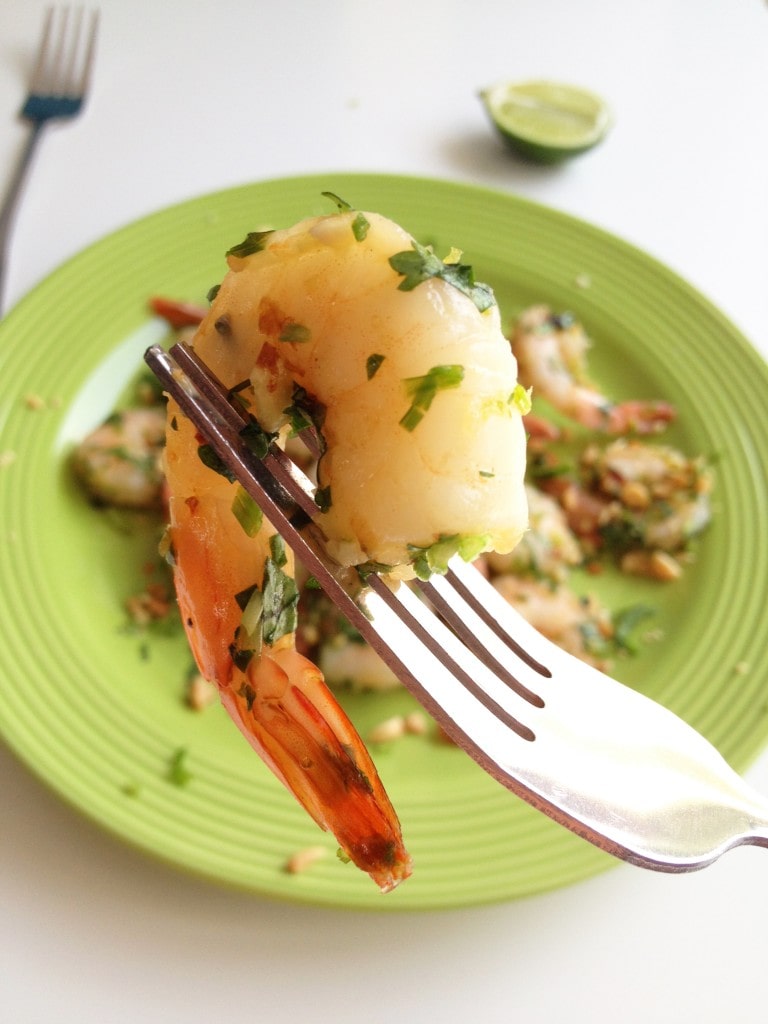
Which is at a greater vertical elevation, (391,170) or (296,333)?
(391,170)

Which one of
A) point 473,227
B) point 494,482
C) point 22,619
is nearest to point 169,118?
point 473,227

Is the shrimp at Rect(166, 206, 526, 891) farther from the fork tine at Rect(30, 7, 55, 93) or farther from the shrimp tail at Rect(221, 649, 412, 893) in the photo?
the fork tine at Rect(30, 7, 55, 93)

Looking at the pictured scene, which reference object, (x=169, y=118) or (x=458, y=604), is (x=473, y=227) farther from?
(x=458, y=604)

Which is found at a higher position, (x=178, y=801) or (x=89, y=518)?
(x=89, y=518)

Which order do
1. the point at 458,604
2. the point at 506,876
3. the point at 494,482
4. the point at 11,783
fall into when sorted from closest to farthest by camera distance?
1. the point at 494,482
2. the point at 458,604
3. the point at 506,876
4. the point at 11,783

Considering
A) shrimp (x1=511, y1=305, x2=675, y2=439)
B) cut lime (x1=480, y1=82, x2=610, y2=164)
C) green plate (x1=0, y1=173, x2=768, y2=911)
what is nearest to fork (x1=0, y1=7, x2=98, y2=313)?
green plate (x1=0, y1=173, x2=768, y2=911)

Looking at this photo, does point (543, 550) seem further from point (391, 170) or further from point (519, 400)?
point (391, 170)

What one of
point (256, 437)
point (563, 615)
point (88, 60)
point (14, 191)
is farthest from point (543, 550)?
point (88, 60)
